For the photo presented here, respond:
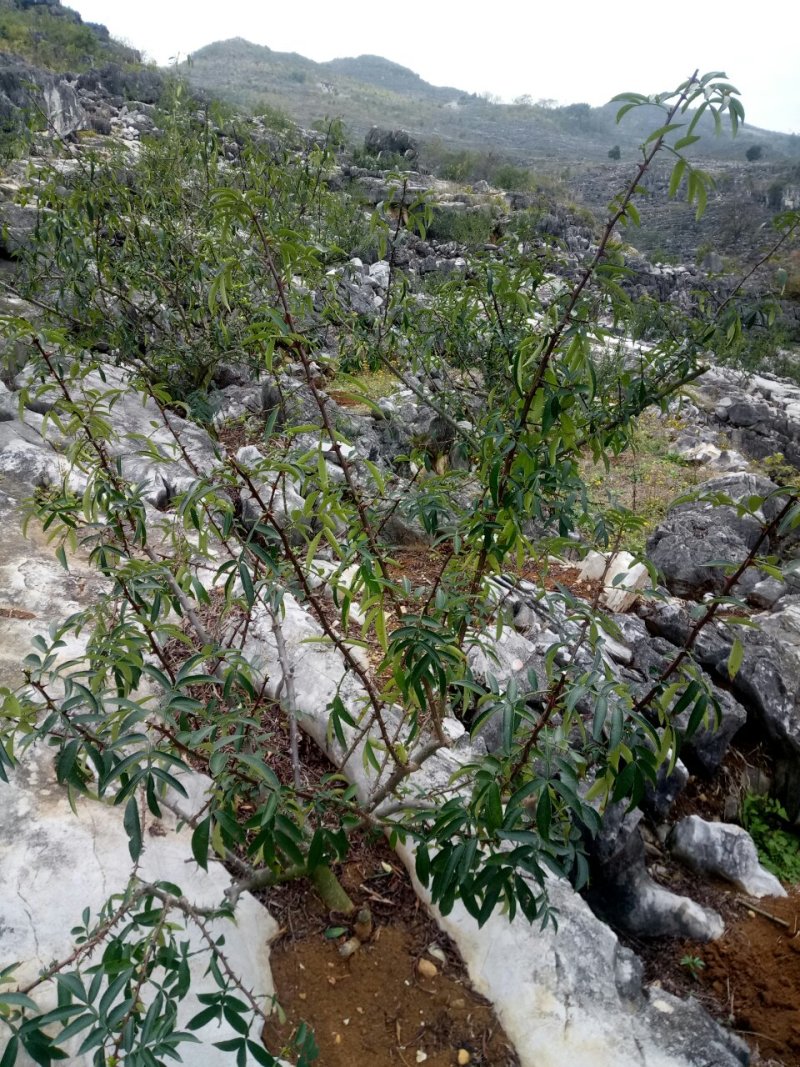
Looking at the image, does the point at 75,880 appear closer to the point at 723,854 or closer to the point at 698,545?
the point at 723,854

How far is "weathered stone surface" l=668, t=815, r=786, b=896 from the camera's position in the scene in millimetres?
2895

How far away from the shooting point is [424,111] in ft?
198

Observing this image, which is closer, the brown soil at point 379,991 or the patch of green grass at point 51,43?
the brown soil at point 379,991

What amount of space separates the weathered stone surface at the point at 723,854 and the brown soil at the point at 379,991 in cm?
147

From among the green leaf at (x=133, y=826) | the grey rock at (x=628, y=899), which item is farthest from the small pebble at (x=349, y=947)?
the green leaf at (x=133, y=826)

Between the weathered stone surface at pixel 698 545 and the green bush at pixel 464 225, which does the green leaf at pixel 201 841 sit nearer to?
the weathered stone surface at pixel 698 545

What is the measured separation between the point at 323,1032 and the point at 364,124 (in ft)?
173

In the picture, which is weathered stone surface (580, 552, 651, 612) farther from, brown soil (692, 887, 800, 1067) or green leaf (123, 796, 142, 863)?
green leaf (123, 796, 142, 863)

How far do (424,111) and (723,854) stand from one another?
71198mm

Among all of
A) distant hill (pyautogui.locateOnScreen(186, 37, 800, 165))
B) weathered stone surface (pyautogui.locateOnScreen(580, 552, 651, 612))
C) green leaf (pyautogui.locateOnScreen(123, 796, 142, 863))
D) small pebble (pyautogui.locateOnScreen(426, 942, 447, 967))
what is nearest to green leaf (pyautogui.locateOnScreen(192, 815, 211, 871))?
green leaf (pyautogui.locateOnScreen(123, 796, 142, 863))

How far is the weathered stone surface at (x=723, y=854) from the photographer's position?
2.89 metres

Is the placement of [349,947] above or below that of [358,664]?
below

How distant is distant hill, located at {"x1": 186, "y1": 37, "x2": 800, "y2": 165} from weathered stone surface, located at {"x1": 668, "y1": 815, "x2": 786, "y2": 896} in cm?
3962

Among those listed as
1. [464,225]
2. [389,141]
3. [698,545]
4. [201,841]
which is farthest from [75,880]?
[389,141]
